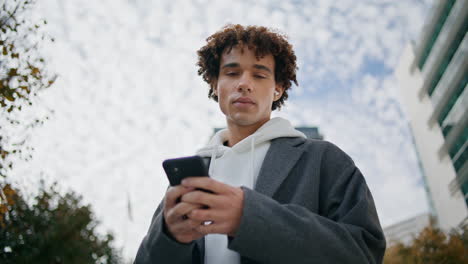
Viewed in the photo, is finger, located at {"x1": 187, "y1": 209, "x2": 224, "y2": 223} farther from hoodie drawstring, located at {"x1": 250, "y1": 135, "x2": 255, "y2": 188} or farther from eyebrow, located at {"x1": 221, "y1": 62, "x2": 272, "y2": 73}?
eyebrow, located at {"x1": 221, "y1": 62, "x2": 272, "y2": 73}

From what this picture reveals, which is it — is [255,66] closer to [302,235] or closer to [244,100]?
[244,100]

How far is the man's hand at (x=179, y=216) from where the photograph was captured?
156cm

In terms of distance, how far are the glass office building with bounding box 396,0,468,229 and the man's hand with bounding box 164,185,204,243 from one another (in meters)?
39.6

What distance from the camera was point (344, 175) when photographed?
2.09 m

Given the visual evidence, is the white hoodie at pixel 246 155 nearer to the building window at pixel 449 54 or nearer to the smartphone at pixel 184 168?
the smartphone at pixel 184 168

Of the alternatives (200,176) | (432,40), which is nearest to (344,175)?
(200,176)

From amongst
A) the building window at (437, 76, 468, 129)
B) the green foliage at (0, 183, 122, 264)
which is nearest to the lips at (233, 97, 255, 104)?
the green foliage at (0, 183, 122, 264)

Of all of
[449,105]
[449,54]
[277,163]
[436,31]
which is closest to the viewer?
[277,163]

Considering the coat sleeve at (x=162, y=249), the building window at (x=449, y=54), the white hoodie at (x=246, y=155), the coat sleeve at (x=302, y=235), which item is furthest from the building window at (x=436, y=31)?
the coat sleeve at (x=162, y=249)

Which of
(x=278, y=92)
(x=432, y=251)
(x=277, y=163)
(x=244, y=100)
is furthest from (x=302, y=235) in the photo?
(x=432, y=251)

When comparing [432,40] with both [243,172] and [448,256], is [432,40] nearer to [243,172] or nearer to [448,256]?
[448,256]

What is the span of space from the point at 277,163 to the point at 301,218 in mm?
643

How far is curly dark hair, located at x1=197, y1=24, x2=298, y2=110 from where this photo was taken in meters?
2.79

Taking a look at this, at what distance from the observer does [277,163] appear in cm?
228
